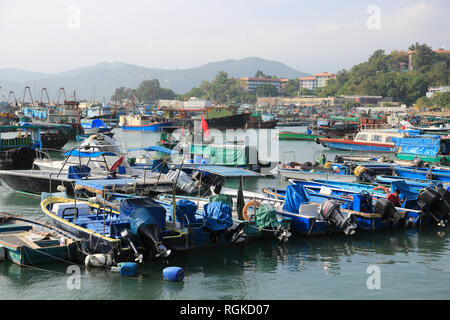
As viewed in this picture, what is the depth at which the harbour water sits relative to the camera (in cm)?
1157

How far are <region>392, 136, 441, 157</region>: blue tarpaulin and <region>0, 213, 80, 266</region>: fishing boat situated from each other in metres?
28.8

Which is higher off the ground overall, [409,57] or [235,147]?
[409,57]

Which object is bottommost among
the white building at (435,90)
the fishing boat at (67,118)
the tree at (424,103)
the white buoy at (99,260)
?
the white buoy at (99,260)

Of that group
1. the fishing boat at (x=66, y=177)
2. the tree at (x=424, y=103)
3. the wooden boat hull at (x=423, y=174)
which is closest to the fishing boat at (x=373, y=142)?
the wooden boat hull at (x=423, y=174)

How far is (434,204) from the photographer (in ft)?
59.0

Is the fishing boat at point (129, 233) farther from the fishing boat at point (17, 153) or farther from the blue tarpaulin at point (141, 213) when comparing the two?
the fishing boat at point (17, 153)

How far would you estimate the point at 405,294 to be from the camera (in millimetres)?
→ 11820

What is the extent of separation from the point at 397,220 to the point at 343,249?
10.8 feet

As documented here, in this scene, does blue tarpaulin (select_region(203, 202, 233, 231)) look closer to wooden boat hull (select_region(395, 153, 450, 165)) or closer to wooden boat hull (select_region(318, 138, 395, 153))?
wooden boat hull (select_region(395, 153, 450, 165))

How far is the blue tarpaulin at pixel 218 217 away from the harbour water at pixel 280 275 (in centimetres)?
82

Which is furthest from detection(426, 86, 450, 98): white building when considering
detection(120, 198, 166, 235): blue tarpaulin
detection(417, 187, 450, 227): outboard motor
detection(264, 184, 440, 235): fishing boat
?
detection(120, 198, 166, 235): blue tarpaulin

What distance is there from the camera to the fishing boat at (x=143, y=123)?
269 feet
